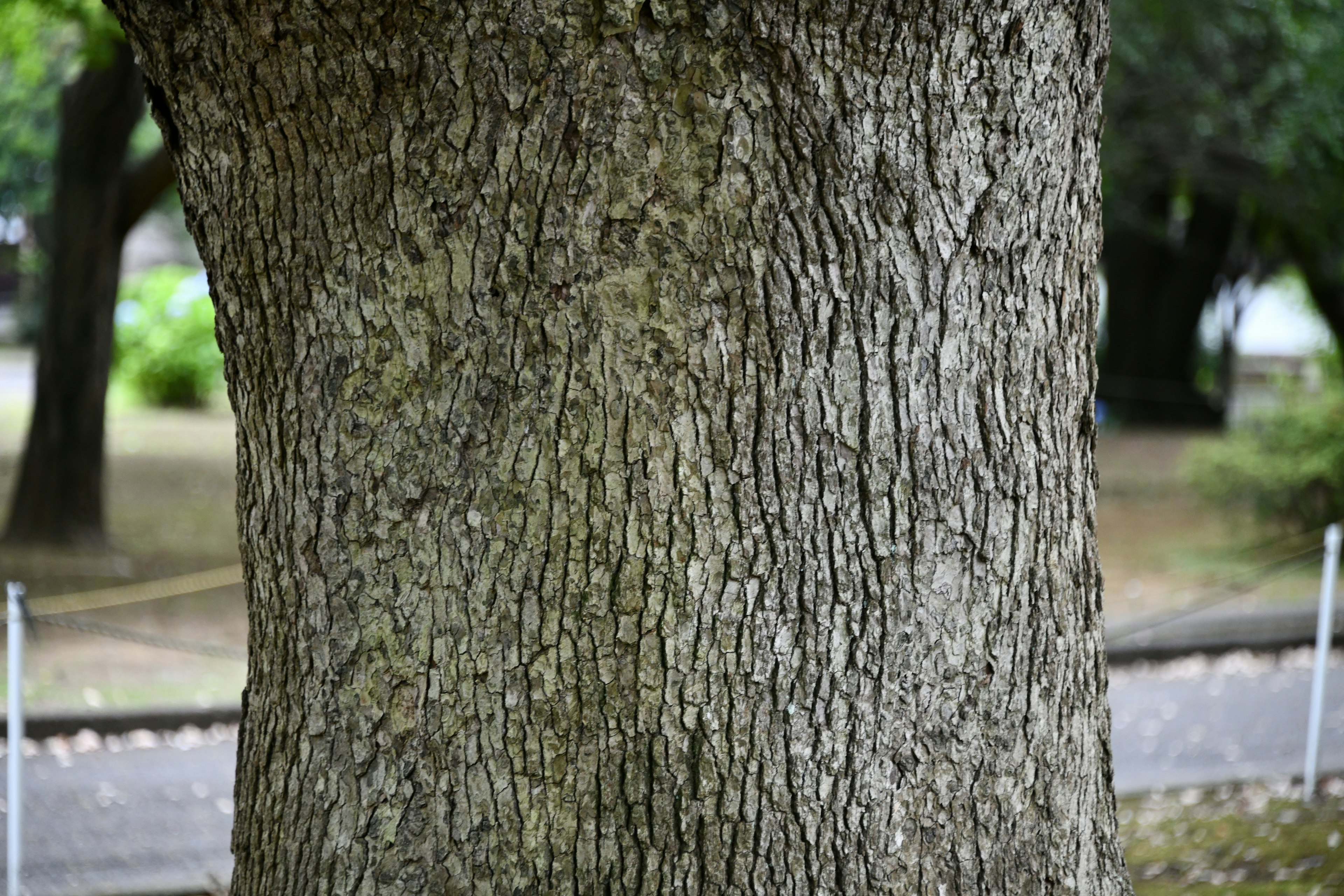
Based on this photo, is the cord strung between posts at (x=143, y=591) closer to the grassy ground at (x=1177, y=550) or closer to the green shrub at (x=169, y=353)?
the grassy ground at (x=1177, y=550)

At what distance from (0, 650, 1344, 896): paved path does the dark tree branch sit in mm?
5680

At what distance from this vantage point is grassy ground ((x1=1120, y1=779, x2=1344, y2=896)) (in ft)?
15.6

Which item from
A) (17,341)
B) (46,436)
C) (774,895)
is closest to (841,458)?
(774,895)

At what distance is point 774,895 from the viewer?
2336 millimetres

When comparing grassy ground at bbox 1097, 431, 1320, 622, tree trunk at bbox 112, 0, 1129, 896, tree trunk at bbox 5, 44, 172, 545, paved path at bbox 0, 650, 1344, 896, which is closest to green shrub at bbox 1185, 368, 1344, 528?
grassy ground at bbox 1097, 431, 1320, 622

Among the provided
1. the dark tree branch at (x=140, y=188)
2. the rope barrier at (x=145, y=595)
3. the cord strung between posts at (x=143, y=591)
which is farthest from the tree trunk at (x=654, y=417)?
the dark tree branch at (x=140, y=188)

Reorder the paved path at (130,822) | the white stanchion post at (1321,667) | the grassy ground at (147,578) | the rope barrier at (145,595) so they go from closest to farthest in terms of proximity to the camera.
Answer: the paved path at (130,822), the white stanchion post at (1321,667), the grassy ground at (147,578), the rope barrier at (145,595)

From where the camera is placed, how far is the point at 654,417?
2.27 m

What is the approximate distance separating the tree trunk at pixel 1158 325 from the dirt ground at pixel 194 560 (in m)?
4.75

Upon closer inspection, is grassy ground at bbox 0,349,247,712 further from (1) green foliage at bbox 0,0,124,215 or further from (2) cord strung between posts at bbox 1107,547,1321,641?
(2) cord strung between posts at bbox 1107,547,1321,641

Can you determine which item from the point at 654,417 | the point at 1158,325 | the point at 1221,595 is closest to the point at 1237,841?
the point at 1221,595

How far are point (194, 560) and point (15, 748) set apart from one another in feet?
21.1

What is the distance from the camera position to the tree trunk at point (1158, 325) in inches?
923

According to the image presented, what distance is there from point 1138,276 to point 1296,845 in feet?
65.8
